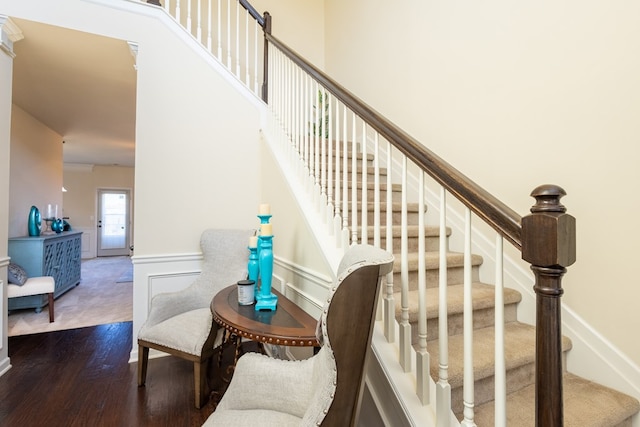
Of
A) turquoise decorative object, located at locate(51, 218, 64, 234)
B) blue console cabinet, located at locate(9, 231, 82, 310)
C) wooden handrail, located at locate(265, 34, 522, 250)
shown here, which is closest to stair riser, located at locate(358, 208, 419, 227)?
wooden handrail, located at locate(265, 34, 522, 250)

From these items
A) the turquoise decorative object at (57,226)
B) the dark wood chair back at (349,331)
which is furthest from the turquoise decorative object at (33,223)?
the dark wood chair back at (349,331)

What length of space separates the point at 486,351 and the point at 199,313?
1.80m

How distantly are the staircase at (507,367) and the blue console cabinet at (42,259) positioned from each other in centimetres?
433

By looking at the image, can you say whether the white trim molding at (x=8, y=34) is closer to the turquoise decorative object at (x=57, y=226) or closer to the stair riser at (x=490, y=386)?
the turquoise decorative object at (x=57, y=226)

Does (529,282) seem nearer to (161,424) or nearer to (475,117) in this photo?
(475,117)

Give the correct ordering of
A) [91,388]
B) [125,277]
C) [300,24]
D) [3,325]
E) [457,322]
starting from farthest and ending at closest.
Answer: [125,277] < [300,24] < [3,325] < [91,388] < [457,322]

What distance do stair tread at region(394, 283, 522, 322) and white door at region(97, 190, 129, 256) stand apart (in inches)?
366

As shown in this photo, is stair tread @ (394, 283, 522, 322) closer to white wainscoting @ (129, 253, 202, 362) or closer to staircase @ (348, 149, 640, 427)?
staircase @ (348, 149, 640, 427)

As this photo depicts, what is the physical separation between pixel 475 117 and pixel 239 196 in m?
2.00

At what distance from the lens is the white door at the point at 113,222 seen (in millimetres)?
8430

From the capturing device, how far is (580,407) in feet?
4.29

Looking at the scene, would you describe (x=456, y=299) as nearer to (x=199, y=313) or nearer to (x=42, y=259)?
(x=199, y=313)

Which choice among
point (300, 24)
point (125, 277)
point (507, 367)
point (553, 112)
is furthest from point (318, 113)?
point (125, 277)

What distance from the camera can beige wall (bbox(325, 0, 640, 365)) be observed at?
148cm
